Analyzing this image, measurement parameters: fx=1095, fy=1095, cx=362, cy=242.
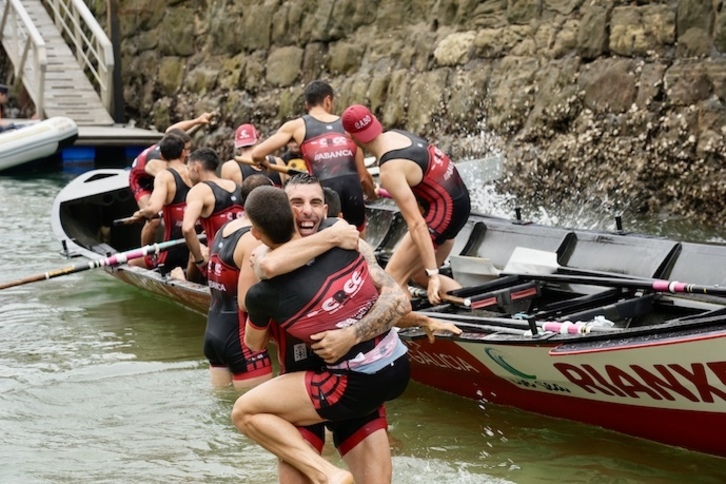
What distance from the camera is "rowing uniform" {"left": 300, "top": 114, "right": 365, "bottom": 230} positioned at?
970 cm

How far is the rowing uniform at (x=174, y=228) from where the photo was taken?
10.6 metres

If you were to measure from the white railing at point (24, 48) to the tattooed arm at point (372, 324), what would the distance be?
61.0ft

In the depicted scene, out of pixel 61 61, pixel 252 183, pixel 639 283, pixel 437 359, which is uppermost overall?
pixel 252 183

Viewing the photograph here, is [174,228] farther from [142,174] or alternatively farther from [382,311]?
[382,311]

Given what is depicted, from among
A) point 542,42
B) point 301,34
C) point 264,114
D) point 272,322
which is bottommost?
point 264,114

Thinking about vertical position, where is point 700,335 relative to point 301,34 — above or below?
above

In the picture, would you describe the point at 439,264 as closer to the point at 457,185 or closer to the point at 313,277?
the point at 457,185

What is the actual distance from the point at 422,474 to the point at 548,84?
8775 mm

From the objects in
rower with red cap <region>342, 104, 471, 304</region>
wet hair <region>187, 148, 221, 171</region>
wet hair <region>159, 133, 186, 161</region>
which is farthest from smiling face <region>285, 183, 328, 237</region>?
wet hair <region>159, 133, 186, 161</region>

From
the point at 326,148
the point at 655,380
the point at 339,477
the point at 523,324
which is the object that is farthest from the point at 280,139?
the point at 339,477

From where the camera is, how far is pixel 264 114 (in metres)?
20.2

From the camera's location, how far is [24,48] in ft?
77.8

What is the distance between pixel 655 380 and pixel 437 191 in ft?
8.22

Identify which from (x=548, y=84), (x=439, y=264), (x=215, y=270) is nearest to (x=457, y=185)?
(x=439, y=264)
